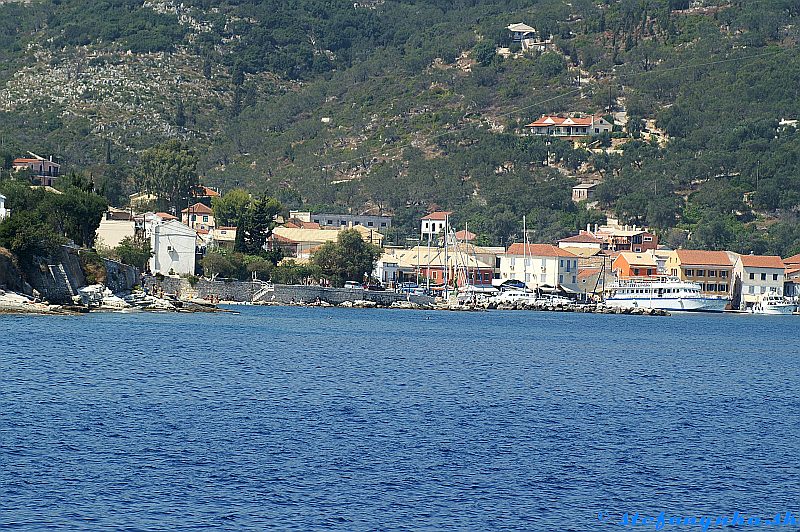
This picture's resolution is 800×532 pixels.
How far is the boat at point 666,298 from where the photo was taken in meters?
107

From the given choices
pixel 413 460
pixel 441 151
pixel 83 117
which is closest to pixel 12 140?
pixel 83 117

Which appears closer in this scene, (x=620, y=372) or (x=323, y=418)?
(x=323, y=418)

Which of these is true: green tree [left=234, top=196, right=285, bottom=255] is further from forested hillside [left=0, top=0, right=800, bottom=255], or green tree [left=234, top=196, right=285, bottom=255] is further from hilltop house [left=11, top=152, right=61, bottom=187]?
forested hillside [left=0, top=0, right=800, bottom=255]

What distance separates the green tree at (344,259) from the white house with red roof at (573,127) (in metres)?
69.5

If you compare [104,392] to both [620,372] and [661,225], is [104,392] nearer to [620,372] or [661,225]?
[620,372]

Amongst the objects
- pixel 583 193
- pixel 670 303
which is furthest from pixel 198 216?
pixel 583 193

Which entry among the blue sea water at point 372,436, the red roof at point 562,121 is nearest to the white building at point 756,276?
the red roof at point 562,121

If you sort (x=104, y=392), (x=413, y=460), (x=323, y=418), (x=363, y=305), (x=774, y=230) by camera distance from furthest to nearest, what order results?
(x=774, y=230), (x=363, y=305), (x=104, y=392), (x=323, y=418), (x=413, y=460)

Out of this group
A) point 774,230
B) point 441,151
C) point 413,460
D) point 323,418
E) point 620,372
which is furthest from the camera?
point 441,151

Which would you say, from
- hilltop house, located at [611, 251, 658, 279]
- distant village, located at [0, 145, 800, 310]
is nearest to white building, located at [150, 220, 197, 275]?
distant village, located at [0, 145, 800, 310]

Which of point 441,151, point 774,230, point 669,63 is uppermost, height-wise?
point 669,63

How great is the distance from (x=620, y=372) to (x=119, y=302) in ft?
112

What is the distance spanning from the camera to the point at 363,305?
9425cm

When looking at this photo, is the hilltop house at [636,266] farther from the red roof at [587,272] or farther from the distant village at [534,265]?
the red roof at [587,272]
